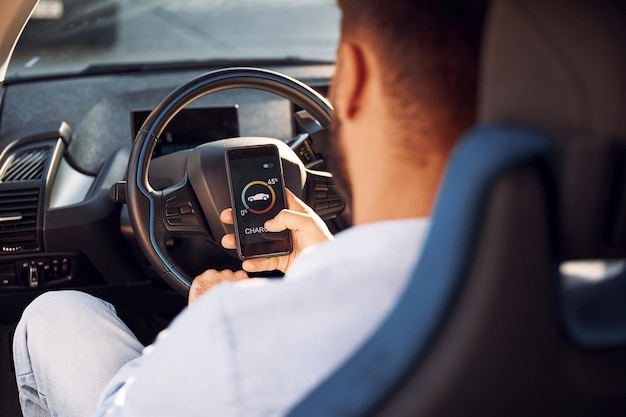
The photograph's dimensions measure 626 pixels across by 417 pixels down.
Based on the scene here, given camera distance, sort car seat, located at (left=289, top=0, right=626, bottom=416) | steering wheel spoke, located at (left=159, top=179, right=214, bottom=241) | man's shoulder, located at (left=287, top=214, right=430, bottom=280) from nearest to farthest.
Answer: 1. car seat, located at (left=289, top=0, right=626, bottom=416)
2. man's shoulder, located at (left=287, top=214, right=430, bottom=280)
3. steering wheel spoke, located at (left=159, top=179, right=214, bottom=241)

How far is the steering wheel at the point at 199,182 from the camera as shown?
1611 mm

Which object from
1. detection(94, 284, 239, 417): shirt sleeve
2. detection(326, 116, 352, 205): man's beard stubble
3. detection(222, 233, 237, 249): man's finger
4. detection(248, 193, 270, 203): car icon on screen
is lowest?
detection(94, 284, 239, 417): shirt sleeve

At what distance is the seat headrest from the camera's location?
0.68m

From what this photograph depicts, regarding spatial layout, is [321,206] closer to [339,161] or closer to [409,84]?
[339,161]

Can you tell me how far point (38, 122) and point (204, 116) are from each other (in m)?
0.55

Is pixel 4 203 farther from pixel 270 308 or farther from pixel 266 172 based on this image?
pixel 270 308

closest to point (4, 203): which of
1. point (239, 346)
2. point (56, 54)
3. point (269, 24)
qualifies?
point (56, 54)

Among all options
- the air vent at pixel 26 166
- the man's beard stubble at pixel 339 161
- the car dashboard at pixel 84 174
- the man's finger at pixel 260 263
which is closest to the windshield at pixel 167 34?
the car dashboard at pixel 84 174

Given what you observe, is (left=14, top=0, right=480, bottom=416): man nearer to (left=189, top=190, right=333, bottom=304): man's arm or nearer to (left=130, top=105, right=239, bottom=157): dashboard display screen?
(left=189, top=190, right=333, bottom=304): man's arm

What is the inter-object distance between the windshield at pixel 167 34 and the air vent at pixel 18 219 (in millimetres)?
560

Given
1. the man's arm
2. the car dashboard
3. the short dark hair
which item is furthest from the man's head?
the car dashboard

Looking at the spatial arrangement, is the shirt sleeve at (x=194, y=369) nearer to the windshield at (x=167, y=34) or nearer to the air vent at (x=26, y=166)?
the air vent at (x=26, y=166)

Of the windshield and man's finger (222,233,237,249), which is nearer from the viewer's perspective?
man's finger (222,233,237,249)

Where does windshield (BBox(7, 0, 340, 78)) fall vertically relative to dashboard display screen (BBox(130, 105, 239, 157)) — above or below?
above
